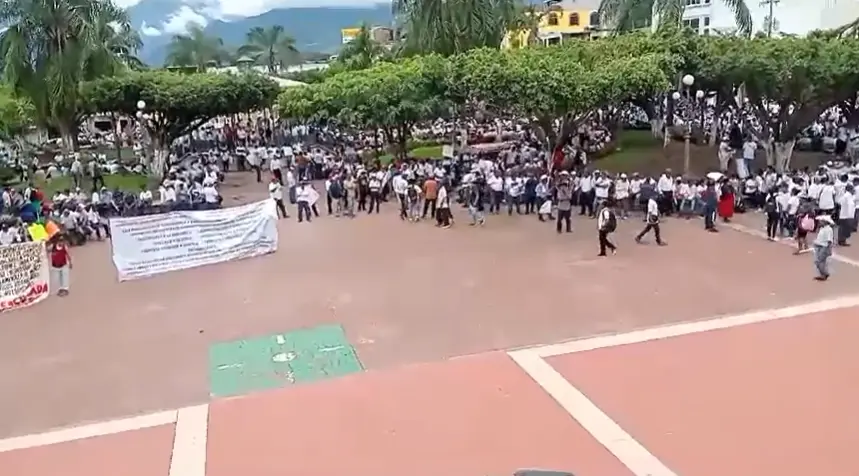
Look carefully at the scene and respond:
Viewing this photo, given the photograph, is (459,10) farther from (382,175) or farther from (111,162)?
(111,162)

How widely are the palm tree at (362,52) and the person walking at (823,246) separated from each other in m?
31.7

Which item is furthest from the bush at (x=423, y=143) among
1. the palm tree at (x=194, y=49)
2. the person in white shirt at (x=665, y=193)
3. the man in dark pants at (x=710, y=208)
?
the palm tree at (x=194, y=49)

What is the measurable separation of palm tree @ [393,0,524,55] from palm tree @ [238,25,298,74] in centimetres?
6146

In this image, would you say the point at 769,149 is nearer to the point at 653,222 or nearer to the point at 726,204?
the point at 726,204

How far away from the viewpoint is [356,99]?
78.6 ft

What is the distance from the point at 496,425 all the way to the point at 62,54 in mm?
25686

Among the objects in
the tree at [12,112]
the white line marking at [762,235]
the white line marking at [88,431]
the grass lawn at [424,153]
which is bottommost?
the white line marking at [88,431]

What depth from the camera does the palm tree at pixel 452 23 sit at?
29.2 metres

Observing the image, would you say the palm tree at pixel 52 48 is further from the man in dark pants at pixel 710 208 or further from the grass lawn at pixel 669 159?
the man in dark pants at pixel 710 208

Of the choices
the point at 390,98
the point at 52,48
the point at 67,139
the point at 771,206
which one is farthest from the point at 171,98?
the point at 771,206

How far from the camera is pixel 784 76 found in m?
21.7

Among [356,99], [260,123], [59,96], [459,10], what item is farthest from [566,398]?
[260,123]

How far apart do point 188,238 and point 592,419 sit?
916cm

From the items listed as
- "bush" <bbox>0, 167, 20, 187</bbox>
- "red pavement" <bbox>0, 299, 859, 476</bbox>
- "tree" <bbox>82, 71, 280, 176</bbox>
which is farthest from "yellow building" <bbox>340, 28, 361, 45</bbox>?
"red pavement" <bbox>0, 299, 859, 476</bbox>
